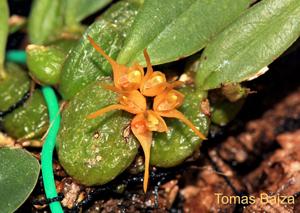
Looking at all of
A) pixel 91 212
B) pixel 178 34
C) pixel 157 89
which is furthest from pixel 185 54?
pixel 91 212

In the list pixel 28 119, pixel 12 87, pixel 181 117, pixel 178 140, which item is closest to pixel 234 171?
pixel 178 140

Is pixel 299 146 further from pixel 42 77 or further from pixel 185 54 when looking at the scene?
pixel 42 77

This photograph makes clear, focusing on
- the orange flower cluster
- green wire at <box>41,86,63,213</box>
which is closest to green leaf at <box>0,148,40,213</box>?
green wire at <box>41,86,63,213</box>

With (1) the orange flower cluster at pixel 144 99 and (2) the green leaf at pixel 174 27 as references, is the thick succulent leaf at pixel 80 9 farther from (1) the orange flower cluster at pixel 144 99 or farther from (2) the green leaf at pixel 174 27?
(1) the orange flower cluster at pixel 144 99

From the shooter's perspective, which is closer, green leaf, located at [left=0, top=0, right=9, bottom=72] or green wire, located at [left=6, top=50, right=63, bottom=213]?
green wire, located at [left=6, top=50, right=63, bottom=213]

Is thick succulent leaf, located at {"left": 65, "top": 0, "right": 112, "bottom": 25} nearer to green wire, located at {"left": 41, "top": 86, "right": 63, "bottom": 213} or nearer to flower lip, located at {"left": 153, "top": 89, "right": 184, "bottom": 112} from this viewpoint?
green wire, located at {"left": 41, "top": 86, "right": 63, "bottom": 213}

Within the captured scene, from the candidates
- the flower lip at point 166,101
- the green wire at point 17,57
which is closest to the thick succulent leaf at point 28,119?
the green wire at point 17,57

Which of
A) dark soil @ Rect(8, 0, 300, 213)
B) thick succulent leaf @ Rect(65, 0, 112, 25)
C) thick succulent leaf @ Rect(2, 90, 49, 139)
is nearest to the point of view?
dark soil @ Rect(8, 0, 300, 213)
